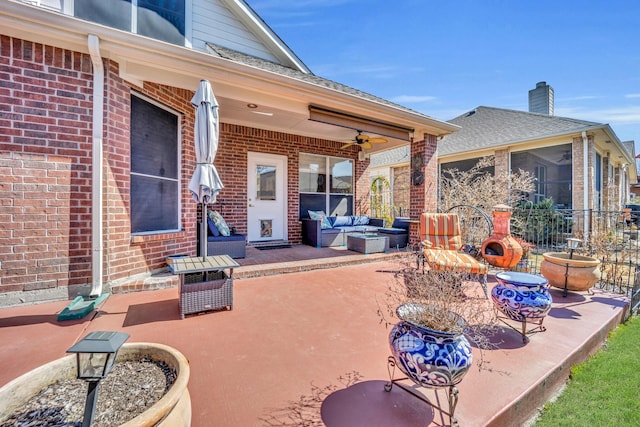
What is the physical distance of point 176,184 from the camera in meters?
4.51

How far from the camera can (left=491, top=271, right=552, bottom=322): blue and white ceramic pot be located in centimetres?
244

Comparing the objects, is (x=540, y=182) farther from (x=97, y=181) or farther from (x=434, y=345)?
(x=97, y=181)

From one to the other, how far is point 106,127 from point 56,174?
741 mm

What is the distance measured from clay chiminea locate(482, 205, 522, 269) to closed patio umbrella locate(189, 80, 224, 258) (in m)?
4.34

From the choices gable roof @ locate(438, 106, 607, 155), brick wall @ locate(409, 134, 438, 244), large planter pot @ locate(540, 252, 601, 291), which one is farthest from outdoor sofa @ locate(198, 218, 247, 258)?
gable roof @ locate(438, 106, 607, 155)

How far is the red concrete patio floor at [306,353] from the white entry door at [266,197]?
3.35m

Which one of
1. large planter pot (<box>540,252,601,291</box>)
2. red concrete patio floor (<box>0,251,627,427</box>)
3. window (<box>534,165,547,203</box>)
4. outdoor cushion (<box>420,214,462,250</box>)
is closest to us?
red concrete patio floor (<box>0,251,627,427</box>)

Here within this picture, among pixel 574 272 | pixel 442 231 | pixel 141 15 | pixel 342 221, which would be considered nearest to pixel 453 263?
pixel 442 231

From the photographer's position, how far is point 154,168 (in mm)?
4109

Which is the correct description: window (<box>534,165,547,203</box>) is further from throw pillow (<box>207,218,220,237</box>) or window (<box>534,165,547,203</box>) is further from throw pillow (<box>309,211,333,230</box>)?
throw pillow (<box>207,218,220,237</box>)

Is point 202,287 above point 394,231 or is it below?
below

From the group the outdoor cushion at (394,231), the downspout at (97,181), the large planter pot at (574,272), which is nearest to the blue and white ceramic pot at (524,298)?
the large planter pot at (574,272)

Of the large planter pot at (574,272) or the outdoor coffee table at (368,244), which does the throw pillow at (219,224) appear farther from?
the large planter pot at (574,272)

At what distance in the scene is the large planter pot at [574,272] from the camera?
369cm
